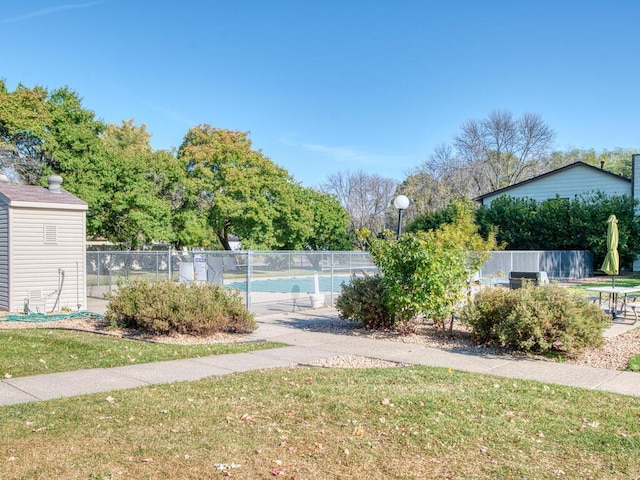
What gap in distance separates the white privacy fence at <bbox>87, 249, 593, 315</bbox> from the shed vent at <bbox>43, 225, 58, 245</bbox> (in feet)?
6.69

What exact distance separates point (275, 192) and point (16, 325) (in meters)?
23.0

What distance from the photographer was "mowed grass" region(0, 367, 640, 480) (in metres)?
3.72

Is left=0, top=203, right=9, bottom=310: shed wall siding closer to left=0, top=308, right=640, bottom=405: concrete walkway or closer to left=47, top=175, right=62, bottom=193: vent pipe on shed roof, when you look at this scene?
left=47, top=175, right=62, bottom=193: vent pipe on shed roof

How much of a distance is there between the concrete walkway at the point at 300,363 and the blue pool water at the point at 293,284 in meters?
7.04

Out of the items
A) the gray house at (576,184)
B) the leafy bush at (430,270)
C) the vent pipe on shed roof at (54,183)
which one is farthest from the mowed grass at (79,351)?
the gray house at (576,184)

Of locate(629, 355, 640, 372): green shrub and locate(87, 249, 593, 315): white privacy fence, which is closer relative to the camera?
locate(629, 355, 640, 372): green shrub

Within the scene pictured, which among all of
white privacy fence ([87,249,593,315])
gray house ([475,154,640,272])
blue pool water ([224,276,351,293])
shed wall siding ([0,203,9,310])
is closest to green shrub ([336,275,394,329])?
white privacy fence ([87,249,593,315])

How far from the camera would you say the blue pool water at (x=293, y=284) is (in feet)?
56.1

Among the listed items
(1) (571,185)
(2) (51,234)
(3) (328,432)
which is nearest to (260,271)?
(2) (51,234)

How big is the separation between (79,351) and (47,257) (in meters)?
6.67

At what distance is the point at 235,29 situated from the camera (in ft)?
61.0

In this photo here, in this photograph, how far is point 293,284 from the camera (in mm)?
16984

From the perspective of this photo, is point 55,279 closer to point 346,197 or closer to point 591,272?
point 591,272

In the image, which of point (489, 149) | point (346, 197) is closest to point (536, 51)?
point (346, 197)
